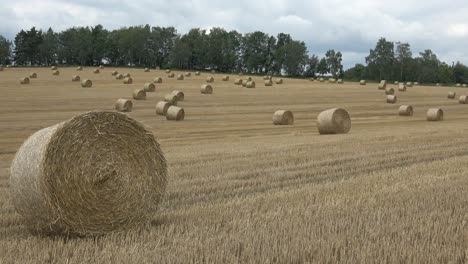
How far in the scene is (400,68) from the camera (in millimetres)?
103125

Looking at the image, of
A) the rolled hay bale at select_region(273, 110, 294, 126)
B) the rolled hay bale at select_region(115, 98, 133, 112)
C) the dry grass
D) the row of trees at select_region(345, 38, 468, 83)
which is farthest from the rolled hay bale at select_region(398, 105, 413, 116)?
the row of trees at select_region(345, 38, 468, 83)

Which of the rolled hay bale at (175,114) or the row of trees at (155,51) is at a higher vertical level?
the row of trees at (155,51)

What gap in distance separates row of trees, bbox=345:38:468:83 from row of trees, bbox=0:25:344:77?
9373mm

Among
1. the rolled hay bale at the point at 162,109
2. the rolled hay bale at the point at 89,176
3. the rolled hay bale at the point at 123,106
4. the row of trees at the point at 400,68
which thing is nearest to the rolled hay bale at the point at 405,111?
the rolled hay bale at the point at 162,109

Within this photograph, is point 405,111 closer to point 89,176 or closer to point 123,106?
point 123,106

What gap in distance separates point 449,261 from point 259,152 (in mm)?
8730

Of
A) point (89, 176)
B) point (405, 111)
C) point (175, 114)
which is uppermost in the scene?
point (89, 176)

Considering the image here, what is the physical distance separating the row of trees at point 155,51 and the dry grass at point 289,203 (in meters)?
81.0

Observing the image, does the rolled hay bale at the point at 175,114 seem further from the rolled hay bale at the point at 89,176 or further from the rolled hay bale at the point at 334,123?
the rolled hay bale at the point at 89,176

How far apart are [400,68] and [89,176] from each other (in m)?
101

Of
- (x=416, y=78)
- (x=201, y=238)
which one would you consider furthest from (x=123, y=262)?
(x=416, y=78)

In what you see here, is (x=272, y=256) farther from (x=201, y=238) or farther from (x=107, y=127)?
(x=107, y=127)

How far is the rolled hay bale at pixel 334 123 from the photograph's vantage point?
20192 millimetres

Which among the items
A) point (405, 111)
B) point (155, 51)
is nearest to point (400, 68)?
point (155, 51)
